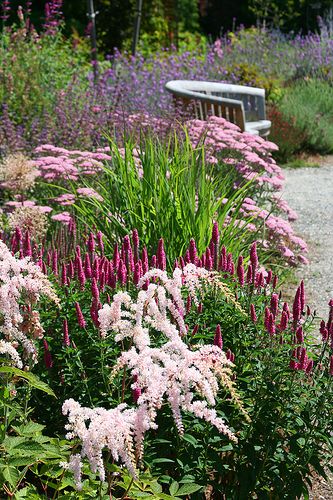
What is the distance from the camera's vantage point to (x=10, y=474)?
2.03 metres

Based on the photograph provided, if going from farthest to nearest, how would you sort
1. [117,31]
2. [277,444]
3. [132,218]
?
[117,31] < [132,218] < [277,444]

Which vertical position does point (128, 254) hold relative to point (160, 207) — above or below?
above

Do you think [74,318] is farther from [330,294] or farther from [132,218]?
[330,294]

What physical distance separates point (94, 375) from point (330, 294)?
355cm

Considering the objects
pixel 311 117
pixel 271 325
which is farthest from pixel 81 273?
pixel 311 117

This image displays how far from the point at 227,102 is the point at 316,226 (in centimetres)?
167

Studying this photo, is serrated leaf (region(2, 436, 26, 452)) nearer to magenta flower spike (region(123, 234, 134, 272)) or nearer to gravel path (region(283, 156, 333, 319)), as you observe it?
magenta flower spike (region(123, 234, 134, 272))

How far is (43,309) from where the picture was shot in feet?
10.8

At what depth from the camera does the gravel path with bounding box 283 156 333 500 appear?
589 centimetres

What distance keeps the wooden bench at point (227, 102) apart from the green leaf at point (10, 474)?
6177mm

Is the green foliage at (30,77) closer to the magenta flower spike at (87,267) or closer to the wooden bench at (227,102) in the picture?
the wooden bench at (227,102)

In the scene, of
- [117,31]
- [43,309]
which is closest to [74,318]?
[43,309]

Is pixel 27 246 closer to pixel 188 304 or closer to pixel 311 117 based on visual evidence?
pixel 188 304

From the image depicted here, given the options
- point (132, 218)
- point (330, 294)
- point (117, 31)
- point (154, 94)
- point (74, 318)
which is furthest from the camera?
point (117, 31)
